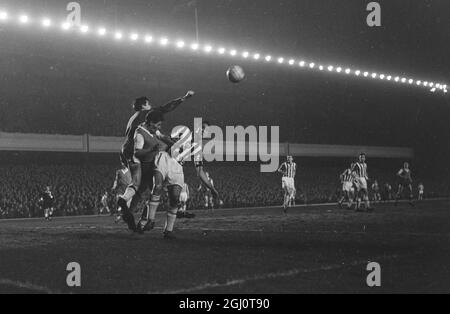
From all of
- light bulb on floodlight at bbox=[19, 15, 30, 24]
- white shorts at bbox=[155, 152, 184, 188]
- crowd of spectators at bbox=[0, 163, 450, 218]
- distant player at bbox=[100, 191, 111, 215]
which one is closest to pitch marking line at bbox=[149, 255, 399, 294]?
white shorts at bbox=[155, 152, 184, 188]

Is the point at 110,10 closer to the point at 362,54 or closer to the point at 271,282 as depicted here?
the point at 362,54

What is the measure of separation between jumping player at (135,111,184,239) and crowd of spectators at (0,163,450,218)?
11480mm

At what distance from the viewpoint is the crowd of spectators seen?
70.9ft

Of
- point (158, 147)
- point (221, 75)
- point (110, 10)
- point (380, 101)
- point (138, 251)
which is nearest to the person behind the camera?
point (138, 251)

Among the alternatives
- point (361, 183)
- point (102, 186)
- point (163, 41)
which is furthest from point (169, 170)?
point (163, 41)

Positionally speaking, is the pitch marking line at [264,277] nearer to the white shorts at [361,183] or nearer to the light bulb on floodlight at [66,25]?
the white shorts at [361,183]

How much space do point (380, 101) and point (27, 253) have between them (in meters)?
37.2

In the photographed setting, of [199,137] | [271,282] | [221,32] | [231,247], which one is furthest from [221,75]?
[271,282]

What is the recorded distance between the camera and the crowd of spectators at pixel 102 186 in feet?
70.9

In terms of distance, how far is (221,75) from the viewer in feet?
115

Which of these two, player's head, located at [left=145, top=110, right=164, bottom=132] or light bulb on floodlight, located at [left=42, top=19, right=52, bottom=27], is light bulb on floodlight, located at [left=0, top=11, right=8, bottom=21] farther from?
player's head, located at [left=145, top=110, right=164, bottom=132]

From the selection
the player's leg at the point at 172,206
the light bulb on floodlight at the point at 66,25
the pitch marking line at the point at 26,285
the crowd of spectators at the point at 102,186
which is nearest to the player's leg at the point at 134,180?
the player's leg at the point at 172,206

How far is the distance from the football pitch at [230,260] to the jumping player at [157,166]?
0.46 metres
